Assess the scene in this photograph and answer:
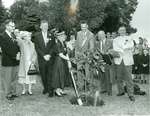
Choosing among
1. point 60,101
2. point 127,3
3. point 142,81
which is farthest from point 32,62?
point 127,3

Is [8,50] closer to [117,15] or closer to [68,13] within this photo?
[68,13]

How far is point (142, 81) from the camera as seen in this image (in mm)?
18484

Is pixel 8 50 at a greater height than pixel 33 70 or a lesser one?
greater

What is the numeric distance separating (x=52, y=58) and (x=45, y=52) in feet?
1.12

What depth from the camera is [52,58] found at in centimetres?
1397

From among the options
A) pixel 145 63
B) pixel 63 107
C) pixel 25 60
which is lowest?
pixel 63 107

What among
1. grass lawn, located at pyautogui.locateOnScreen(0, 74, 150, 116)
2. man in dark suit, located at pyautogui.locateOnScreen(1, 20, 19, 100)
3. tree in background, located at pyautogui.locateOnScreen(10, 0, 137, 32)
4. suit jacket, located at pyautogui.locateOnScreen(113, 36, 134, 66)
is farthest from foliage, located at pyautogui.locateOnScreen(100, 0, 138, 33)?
man in dark suit, located at pyautogui.locateOnScreen(1, 20, 19, 100)

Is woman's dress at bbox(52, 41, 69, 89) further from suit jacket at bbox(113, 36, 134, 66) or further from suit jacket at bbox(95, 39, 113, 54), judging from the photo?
suit jacket at bbox(113, 36, 134, 66)

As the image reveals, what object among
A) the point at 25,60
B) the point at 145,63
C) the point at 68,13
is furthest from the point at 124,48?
the point at 68,13

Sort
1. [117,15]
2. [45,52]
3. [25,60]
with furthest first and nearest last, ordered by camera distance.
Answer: [117,15] → [25,60] → [45,52]

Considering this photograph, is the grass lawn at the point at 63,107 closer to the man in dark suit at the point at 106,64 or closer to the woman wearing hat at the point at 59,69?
the woman wearing hat at the point at 59,69

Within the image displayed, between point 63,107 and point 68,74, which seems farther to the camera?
point 68,74

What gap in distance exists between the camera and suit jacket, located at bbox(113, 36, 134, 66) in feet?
43.0

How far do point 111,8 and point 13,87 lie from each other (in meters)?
28.8
